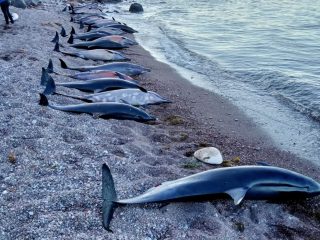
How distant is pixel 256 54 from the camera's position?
47.7 feet

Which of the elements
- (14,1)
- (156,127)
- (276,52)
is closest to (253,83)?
(276,52)

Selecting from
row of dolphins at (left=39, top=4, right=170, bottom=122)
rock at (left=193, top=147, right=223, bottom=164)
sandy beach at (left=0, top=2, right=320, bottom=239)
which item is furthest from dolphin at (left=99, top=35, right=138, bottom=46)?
rock at (left=193, top=147, right=223, bottom=164)

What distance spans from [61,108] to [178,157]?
234 centimetres

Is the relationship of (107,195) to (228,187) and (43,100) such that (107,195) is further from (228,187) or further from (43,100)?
(43,100)

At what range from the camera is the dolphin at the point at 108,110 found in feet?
23.4

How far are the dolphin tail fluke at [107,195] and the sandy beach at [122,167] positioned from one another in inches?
3.8

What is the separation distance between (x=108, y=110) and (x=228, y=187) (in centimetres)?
315

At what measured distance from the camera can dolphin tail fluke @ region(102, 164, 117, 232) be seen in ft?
14.1

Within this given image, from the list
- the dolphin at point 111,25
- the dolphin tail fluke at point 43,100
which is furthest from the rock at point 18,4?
the dolphin tail fluke at point 43,100

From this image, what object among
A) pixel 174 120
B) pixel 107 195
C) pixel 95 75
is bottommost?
pixel 174 120

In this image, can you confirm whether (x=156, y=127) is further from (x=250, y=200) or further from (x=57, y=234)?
(x=57, y=234)

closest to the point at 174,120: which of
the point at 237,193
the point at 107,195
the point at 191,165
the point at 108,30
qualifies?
the point at 191,165

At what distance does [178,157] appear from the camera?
6.12m

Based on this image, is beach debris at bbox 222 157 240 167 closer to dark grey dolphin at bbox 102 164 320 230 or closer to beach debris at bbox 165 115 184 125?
dark grey dolphin at bbox 102 164 320 230
